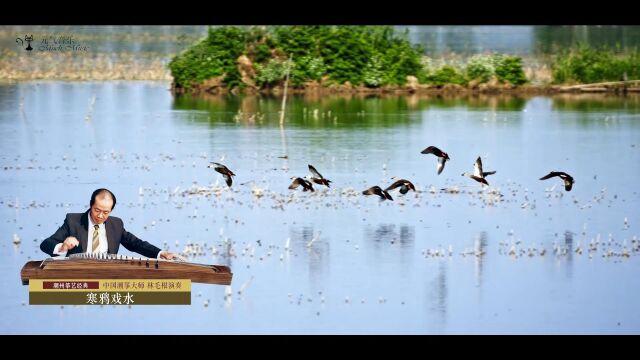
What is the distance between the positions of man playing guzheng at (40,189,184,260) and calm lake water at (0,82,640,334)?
1.29 meters

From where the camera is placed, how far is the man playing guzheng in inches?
644

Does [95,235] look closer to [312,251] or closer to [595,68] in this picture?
[312,251]

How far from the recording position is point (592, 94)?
4834 centimetres

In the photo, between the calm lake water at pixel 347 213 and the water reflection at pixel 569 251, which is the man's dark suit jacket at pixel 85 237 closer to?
the calm lake water at pixel 347 213

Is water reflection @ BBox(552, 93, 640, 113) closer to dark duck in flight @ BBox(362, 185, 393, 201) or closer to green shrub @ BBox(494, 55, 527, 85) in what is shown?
green shrub @ BBox(494, 55, 527, 85)

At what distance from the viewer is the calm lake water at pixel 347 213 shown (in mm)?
18281

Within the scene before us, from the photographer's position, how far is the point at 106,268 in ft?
54.4

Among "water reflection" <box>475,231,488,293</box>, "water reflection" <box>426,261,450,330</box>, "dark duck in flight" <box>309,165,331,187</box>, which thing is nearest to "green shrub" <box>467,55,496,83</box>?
"dark duck in flight" <box>309,165,331,187</box>

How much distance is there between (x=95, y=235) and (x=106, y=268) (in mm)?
411

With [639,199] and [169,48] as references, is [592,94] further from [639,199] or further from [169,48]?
[169,48]

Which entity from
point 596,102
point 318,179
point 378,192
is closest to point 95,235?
point 378,192

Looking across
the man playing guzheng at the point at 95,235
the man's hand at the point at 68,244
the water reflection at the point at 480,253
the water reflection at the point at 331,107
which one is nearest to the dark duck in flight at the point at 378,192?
the water reflection at the point at 480,253

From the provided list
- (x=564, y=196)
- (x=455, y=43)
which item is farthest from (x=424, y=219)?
(x=455, y=43)

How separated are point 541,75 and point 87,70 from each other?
17.1 metres
